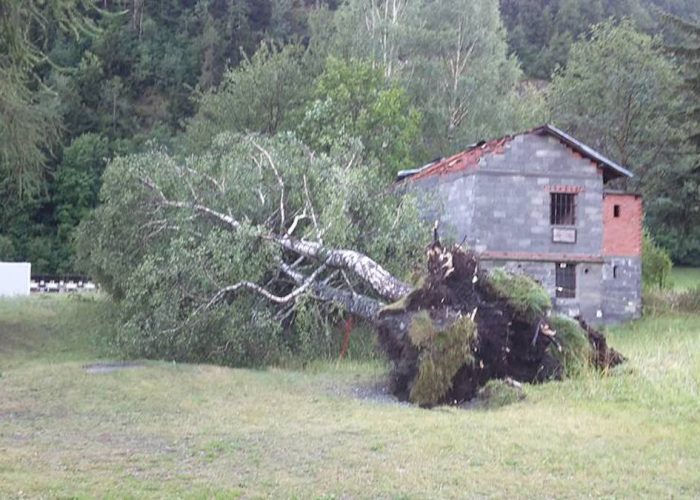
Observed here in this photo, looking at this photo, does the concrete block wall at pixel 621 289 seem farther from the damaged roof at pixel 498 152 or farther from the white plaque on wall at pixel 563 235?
the damaged roof at pixel 498 152

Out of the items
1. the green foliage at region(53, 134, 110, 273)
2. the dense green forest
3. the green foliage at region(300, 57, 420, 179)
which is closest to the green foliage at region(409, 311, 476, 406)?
the dense green forest

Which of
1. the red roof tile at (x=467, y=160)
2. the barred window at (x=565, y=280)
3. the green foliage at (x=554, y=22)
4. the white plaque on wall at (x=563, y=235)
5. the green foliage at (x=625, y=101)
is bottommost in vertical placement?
the barred window at (x=565, y=280)

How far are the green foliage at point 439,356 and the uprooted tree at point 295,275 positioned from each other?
16 mm

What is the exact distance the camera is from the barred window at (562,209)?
23.8 metres

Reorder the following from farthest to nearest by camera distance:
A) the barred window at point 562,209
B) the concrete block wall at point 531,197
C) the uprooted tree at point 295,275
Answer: the barred window at point 562,209 < the concrete block wall at point 531,197 < the uprooted tree at point 295,275

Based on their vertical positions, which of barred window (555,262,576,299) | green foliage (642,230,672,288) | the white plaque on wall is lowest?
barred window (555,262,576,299)

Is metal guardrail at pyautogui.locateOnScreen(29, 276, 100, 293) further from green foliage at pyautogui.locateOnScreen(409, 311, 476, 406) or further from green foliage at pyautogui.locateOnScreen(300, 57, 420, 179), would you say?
green foliage at pyautogui.locateOnScreen(409, 311, 476, 406)

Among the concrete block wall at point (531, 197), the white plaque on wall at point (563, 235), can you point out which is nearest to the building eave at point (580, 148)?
the concrete block wall at point (531, 197)

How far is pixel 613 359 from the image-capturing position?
1304cm

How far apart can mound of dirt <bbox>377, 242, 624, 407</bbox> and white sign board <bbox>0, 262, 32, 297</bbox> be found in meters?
20.1

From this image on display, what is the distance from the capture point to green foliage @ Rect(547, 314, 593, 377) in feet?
41.5

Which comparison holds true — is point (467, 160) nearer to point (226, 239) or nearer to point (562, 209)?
point (562, 209)

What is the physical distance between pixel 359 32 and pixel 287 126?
7318 millimetres

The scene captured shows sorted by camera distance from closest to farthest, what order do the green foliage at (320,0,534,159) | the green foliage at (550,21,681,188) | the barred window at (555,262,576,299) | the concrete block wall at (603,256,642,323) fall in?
the barred window at (555,262,576,299), the concrete block wall at (603,256,642,323), the green foliage at (320,0,534,159), the green foliage at (550,21,681,188)
